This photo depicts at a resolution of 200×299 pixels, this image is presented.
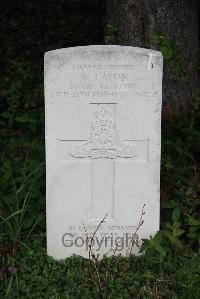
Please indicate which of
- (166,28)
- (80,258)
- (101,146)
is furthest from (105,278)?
(166,28)

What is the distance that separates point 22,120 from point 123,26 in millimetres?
1413

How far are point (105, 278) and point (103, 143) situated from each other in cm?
91

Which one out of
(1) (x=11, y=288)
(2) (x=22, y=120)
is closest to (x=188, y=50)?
(2) (x=22, y=120)

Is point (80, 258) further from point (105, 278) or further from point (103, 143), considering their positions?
point (103, 143)

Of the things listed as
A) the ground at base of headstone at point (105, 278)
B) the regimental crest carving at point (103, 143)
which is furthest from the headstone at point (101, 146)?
the ground at base of headstone at point (105, 278)

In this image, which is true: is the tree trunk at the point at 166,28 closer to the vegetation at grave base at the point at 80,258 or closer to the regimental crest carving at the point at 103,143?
the vegetation at grave base at the point at 80,258

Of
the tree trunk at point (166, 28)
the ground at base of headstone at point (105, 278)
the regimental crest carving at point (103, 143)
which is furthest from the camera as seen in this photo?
the tree trunk at point (166, 28)

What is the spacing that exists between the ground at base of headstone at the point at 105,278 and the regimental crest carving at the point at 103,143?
0.76 m

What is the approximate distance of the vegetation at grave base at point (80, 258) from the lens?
12.8 ft

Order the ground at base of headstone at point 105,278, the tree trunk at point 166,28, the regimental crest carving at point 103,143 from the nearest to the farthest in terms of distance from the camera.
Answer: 1. the ground at base of headstone at point 105,278
2. the regimental crest carving at point 103,143
3. the tree trunk at point 166,28

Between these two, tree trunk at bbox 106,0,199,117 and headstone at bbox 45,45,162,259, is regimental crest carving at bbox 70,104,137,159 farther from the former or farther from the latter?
tree trunk at bbox 106,0,199,117

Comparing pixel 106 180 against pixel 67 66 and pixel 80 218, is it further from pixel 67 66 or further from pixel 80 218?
pixel 67 66

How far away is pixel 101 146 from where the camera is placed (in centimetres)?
404

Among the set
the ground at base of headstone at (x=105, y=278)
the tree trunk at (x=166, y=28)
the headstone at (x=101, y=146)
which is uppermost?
the tree trunk at (x=166, y=28)
